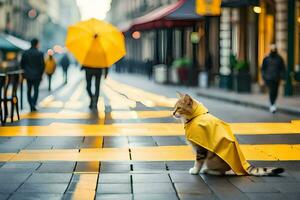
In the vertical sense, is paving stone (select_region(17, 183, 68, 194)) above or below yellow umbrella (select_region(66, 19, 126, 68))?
below

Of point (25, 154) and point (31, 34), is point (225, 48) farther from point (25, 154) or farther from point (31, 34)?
point (31, 34)

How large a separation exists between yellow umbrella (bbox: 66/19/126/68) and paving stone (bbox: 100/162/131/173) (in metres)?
9.50

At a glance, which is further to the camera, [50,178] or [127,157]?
[127,157]

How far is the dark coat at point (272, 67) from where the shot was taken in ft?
59.4

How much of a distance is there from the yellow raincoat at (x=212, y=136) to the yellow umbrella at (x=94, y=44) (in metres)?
10.7

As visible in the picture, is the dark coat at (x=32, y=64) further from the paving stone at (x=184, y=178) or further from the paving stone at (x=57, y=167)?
the paving stone at (x=184, y=178)

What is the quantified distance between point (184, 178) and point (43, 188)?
168 centimetres

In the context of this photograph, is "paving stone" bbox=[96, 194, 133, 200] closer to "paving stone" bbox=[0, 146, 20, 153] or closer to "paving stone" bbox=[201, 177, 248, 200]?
"paving stone" bbox=[201, 177, 248, 200]

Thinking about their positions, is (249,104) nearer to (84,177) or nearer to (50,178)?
(84,177)


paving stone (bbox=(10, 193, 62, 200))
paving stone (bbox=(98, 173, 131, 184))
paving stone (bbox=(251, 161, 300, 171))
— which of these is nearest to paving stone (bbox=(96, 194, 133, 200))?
paving stone (bbox=(10, 193, 62, 200))

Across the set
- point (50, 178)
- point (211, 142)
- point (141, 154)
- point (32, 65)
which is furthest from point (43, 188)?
point (32, 65)

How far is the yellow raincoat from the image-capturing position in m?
7.84

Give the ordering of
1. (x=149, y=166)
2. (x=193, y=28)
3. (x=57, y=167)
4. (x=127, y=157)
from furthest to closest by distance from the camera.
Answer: (x=193, y=28) < (x=127, y=157) < (x=149, y=166) < (x=57, y=167)

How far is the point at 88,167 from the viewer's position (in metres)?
8.88
